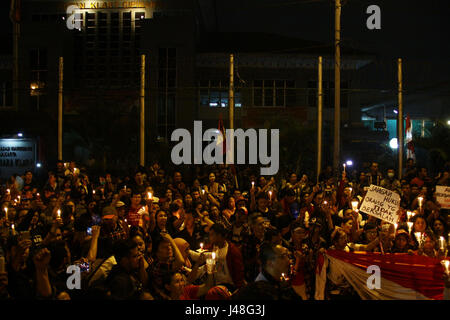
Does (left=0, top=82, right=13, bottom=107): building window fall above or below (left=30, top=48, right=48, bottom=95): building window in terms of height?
below

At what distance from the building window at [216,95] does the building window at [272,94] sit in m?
1.12

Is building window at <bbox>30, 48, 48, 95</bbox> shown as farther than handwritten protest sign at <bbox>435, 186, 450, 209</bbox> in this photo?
Yes

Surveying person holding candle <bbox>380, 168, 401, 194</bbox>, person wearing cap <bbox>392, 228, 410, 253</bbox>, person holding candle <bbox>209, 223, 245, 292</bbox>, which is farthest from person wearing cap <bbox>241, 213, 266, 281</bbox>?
person holding candle <bbox>380, 168, 401, 194</bbox>

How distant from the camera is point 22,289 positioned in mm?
5020

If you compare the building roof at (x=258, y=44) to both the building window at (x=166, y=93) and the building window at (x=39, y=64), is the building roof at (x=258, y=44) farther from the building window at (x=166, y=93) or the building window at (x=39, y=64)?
the building window at (x=39, y=64)

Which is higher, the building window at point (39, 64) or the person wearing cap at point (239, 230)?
the building window at point (39, 64)

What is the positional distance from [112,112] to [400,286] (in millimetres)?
21724

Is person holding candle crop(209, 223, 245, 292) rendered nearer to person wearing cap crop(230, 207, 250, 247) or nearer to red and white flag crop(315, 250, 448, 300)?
person wearing cap crop(230, 207, 250, 247)

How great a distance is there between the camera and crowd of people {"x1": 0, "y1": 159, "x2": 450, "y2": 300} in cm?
495

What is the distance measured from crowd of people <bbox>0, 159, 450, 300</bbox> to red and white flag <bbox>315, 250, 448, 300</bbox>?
0.51 feet

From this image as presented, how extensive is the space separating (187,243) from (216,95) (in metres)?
24.6

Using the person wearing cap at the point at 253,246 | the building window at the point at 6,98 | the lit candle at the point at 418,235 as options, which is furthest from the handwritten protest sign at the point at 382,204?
the building window at the point at 6,98

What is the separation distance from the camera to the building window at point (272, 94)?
1225 inches
